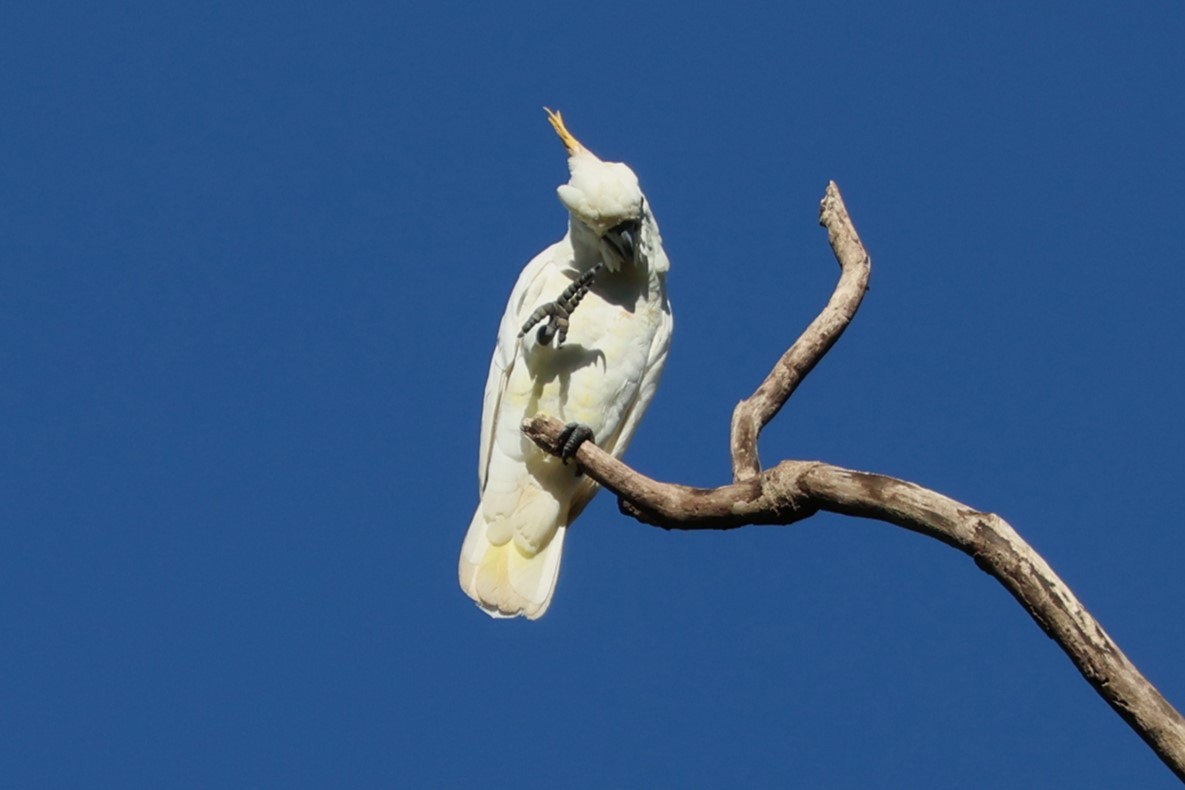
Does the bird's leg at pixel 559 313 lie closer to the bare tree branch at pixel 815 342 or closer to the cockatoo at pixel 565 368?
the cockatoo at pixel 565 368

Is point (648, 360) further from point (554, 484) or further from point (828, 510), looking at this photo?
point (828, 510)

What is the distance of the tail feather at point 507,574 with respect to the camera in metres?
6.53

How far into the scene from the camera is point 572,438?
5.88 meters

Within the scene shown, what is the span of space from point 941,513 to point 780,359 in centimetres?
155

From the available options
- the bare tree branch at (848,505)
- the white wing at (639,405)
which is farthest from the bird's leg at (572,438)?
the white wing at (639,405)

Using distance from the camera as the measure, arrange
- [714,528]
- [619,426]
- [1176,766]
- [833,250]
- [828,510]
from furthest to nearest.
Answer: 1. [619,426]
2. [833,250]
3. [714,528]
4. [828,510]
5. [1176,766]

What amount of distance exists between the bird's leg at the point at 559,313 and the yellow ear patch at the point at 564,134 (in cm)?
56

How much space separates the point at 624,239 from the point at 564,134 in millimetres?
651

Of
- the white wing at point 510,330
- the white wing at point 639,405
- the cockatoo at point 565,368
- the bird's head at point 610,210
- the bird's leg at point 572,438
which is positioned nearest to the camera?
the bird's leg at point 572,438

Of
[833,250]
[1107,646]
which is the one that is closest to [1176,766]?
[1107,646]

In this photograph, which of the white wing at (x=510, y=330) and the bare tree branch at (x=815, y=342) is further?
the white wing at (x=510, y=330)

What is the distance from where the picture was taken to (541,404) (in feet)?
21.1

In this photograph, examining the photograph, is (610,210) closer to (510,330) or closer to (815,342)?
(510,330)

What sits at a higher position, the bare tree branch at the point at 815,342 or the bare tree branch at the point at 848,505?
the bare tree branch at the point at 815,342
